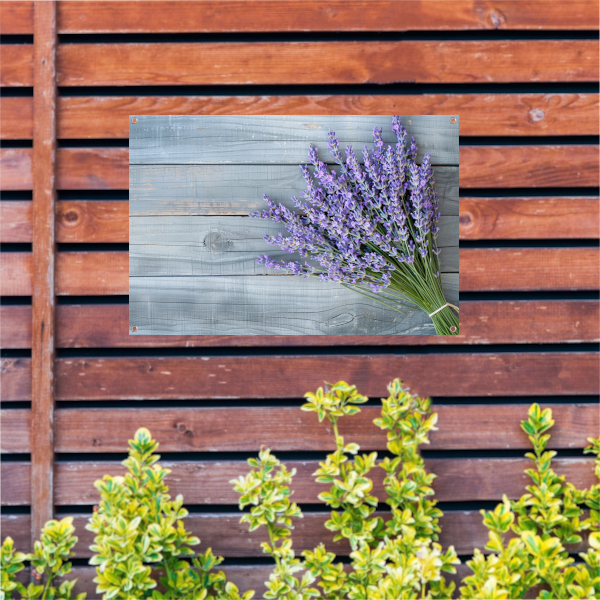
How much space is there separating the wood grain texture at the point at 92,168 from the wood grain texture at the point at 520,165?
1.12m

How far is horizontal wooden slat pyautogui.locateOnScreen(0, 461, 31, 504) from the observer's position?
149cm

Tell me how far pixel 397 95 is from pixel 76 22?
1089 millimetres

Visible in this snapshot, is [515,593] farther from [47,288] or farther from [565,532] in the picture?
[47,288]

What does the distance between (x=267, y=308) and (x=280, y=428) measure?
40 centimetres

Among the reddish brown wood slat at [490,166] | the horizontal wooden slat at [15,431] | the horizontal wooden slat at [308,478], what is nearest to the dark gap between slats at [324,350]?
the horizontal wooden slat at [15,431]

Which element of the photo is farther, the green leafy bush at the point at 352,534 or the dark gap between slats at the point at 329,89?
the dark gap between slats at the point at 329,89

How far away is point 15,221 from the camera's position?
150 centimetres

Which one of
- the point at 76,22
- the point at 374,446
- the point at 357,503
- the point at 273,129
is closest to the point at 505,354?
the point at 374,446

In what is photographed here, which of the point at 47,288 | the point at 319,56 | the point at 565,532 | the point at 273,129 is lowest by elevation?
the point at 565,532

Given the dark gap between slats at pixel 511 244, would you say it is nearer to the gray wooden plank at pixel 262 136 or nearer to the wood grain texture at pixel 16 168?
the gray wooden plank at pixel 262 136

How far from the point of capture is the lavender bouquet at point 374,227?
1.39 m

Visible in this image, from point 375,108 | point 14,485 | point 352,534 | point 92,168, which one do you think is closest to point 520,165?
point 375,108

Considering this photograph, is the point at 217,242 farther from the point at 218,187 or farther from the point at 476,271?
the point at 476,271

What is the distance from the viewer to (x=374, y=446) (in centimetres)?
150
